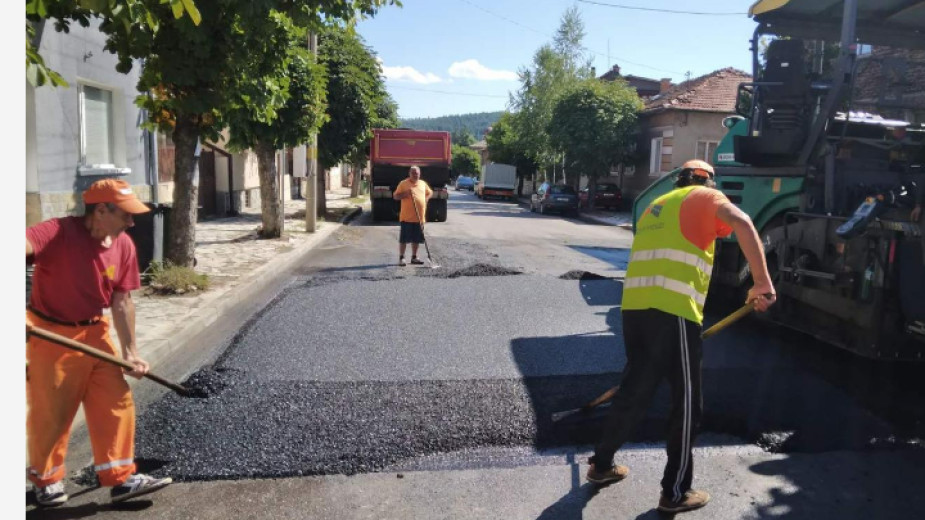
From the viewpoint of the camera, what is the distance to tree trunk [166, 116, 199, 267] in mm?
8664

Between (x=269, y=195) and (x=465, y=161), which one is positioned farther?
(x=465, y=161)

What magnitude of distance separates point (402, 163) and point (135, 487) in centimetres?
1769

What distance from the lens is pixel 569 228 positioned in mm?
21172

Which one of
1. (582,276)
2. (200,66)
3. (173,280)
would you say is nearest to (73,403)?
(173,280)

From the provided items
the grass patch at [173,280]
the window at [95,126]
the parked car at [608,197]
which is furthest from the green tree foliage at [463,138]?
the grass patch at [173,280]

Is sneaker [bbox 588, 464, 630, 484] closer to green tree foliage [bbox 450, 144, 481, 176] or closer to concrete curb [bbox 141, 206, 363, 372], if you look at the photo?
concrete curb [bbox 141, 206, 363, 372]

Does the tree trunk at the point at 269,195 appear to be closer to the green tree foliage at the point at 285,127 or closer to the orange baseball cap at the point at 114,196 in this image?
the green tree foliage at the point at 285,127

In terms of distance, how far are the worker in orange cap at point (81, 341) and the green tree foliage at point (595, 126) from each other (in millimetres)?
27222

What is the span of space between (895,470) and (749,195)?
138 inches

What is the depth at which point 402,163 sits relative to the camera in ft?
67.7

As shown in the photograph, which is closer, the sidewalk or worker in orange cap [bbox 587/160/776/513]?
worker in orange cap [bbox 587/160/776/513]

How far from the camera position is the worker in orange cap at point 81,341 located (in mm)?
3139

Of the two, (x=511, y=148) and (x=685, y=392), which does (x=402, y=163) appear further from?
(x=511, y=148)

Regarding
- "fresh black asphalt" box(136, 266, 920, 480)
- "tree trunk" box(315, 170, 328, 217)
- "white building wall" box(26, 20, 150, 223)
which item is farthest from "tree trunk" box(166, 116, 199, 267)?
"tree trunk" box(315, 170, 328, 217)
